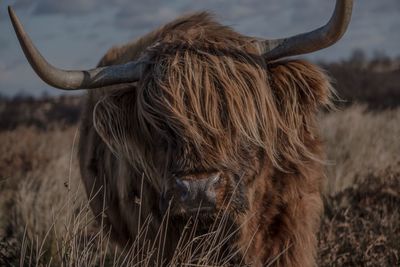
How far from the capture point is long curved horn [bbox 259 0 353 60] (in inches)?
143

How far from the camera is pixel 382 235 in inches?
201

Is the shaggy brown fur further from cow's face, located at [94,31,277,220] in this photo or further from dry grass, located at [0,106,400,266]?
dry grass, located at [0,106,400,266]

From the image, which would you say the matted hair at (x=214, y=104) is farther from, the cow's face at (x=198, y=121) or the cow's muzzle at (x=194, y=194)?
the cow's muzzle at (x=194, y=194)

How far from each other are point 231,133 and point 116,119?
0.83 m

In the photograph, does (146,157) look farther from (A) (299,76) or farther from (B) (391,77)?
(B) (391,77)

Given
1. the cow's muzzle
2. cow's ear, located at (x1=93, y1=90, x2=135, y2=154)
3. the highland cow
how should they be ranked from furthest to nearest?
cow's ear, located at (x1=93, y1=90, x2=135, y2=154)
the highland cow
the cow's muzzle

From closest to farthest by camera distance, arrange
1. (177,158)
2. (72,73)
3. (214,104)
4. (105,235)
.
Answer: (177,158)
(214,104)
(72,73)
(105,235)

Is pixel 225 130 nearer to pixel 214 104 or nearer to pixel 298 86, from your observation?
pixel 214 104

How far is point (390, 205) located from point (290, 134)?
7.23 ft

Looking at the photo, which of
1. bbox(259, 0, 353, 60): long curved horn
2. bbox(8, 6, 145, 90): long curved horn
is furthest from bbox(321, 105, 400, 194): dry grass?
bbox(8, 6, 145, 90): long curved horn

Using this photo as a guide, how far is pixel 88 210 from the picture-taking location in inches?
153

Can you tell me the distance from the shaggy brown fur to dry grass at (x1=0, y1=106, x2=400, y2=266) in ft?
1.01

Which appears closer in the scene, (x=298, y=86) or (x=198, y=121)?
(x=198, y=121)

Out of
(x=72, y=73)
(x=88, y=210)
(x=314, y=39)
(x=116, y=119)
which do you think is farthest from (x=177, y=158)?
(x=314, y=39)
